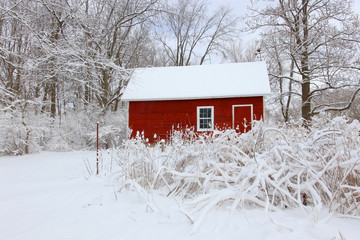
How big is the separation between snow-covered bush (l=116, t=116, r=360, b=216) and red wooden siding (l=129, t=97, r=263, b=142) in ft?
28.7

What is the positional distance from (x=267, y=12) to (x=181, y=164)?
1160 centimetres

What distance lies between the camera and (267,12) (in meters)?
12.5

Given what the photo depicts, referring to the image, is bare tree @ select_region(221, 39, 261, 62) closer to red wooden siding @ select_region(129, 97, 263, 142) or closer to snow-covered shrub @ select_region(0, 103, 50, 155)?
red wooden siding @ select_region(129, 97, 263, 142)

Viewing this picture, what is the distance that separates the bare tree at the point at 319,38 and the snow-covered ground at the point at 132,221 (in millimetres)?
10660

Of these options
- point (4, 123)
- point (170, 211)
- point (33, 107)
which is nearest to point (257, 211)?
point (170, 211)

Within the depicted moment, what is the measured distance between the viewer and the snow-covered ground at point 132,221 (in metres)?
2.16

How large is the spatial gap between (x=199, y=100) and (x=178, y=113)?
4.33 feet

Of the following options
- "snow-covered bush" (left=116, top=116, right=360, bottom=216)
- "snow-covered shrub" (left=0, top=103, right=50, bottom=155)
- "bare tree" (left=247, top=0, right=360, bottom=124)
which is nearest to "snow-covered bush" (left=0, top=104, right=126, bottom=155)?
"snow-covered shrub" (left=0, top=103, right=50, bottom=155)

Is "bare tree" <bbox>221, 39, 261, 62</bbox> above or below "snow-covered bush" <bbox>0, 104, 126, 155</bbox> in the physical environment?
above

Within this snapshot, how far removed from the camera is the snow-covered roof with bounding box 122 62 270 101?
12.5 m

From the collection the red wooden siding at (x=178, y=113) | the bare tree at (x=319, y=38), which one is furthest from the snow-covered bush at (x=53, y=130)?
the bare tree at (x=319, y=38)

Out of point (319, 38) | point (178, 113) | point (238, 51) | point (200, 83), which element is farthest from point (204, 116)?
point (238, 51)

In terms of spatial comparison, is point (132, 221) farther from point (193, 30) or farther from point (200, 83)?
point (193, 30)

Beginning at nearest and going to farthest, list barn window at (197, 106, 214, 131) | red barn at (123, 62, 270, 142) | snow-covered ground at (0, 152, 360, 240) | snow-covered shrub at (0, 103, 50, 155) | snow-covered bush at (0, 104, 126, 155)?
snow-covered ground at (0, 152, 360, 240), snow-covered shrub at (0, 103, 50, 155), snow-covered bush at (0, 104, 126, 155), red barn at (123, 62, 270, 142), barn window at (197, 106, 214, 131)
